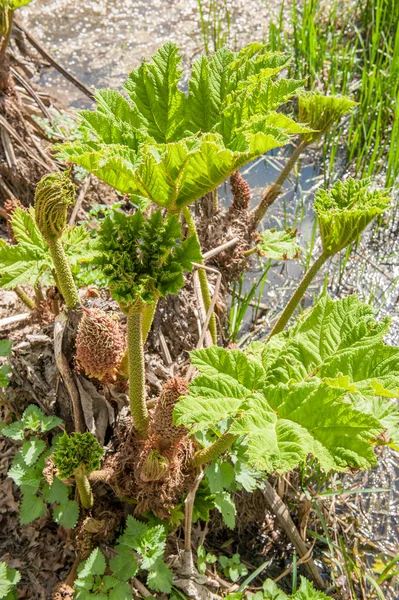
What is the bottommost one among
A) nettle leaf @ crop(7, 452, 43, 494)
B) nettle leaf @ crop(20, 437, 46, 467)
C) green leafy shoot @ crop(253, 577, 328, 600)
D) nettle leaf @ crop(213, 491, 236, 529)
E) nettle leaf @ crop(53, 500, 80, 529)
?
green leafy shoot @ crop(253, 577, 328, 600)

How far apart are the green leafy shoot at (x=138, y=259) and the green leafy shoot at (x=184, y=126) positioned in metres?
0.18

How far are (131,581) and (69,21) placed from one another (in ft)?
14.5

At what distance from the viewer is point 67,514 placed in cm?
189

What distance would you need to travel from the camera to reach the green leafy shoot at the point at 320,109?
2.27 meters

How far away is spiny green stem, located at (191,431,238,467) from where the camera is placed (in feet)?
5.83

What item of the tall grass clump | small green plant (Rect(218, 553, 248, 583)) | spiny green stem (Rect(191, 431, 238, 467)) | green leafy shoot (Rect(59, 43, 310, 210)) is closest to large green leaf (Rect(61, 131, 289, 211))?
green leafy shoot (Rect(59, 43, 310, 210))

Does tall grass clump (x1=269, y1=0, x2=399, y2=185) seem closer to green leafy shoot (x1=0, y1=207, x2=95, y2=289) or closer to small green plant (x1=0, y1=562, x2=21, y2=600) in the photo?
green leafy shoot (x1=0, y1=207, x2=95, y2=289)

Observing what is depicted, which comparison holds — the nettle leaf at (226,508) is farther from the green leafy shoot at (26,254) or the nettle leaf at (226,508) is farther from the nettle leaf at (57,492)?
the green leafy shoot at (26,254)

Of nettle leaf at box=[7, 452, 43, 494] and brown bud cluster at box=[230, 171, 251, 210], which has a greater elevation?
brown bud cluster at box=[230, 171, 251, 210]

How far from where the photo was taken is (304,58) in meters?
4.33

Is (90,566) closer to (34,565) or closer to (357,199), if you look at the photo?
(34,565)

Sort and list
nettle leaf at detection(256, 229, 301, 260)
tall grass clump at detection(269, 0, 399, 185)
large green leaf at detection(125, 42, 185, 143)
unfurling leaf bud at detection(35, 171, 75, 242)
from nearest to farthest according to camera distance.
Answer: unfurling leaf bud at detection(35, 171, 75, 242) → large green leaf at detection(125, 42, 185, 143) → nettle leaf at detection(256, 229, 301, 260) → tall grass clump at detection(269, 0, 399, 185)

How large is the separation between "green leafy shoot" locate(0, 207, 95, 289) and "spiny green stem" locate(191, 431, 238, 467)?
0.77 metres

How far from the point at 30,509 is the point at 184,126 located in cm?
142
